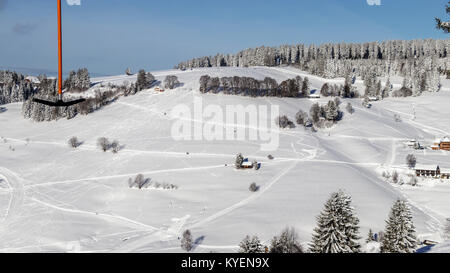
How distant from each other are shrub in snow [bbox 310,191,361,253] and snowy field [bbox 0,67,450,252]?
14360 millimetres

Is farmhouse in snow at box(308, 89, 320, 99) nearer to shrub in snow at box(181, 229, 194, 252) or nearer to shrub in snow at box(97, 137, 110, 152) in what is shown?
shrub in snow at box(97, 137, 110, 152)

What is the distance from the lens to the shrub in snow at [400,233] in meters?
25.6

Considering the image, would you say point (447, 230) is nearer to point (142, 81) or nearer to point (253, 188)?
point (253, 188)

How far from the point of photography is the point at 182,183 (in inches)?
2272

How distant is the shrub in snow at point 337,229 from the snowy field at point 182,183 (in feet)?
47.1

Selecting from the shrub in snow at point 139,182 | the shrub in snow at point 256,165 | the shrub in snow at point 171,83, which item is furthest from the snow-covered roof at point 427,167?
the shrub in snow at point 171,83

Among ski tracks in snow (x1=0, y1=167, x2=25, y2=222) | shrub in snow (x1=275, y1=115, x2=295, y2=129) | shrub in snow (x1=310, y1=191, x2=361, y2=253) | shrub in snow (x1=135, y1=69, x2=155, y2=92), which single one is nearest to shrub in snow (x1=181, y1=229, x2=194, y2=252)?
shrub in snow (x1=310, y1=191, x2=361, y2=253)

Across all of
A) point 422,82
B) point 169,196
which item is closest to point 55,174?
point 169,196

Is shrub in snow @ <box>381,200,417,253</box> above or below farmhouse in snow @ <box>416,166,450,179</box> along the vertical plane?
above

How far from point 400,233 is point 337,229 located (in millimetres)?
7251

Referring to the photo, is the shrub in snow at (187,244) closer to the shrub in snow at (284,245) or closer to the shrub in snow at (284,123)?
the shrub in snow at (284,245)

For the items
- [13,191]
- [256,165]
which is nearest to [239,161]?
[256,165]

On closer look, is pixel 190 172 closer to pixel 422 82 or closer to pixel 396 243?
pixel 396 243

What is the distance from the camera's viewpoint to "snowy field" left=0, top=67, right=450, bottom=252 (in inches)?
1638
